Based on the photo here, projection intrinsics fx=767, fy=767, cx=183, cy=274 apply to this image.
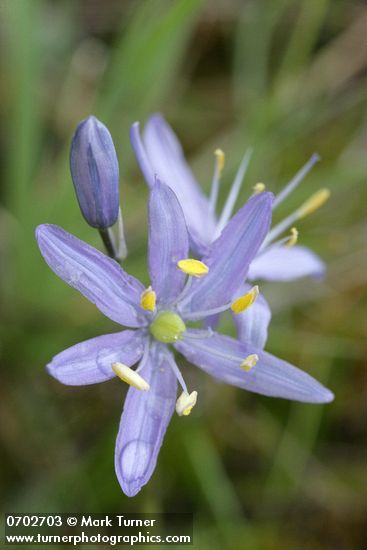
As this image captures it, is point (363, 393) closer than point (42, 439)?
No

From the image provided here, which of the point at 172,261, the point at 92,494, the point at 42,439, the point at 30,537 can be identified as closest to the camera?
the point at 172,261

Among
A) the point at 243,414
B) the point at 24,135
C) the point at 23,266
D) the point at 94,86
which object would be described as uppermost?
the point at 94,86

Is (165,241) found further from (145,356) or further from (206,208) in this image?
(206,208)

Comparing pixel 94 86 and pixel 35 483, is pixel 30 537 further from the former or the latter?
pixel 94 86

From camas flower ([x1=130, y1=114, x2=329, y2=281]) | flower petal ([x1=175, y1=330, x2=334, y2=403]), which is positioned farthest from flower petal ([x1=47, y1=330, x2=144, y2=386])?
camas flower ([x1=130, y1=114, x2=329, y2=281])

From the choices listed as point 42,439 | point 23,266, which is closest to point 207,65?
point 23,266

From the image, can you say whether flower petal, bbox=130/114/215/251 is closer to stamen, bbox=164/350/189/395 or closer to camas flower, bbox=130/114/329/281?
camas flower, bbox=130/114/329/281

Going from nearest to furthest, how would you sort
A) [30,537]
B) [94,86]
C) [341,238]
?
[30,537] → [341,238] → [94,86]
